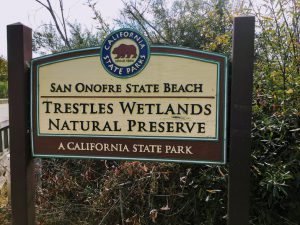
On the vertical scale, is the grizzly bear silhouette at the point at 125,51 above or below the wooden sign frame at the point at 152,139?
above

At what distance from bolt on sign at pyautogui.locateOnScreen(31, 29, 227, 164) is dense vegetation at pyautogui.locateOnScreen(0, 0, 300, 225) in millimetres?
704

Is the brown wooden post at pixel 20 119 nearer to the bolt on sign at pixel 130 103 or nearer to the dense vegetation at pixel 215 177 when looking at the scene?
the bolt on sign at pixel 130 103

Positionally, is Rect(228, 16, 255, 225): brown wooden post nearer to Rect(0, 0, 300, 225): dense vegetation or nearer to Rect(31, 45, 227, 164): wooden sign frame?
Rect(31, 45, 227, 164): wooden sign frame

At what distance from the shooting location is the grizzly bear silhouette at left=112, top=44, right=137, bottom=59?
2488 mm

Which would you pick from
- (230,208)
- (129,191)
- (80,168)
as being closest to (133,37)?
(230,208)

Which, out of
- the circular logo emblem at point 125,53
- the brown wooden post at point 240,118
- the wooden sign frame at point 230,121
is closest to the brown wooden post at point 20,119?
the wooden sign frame at point 230,121

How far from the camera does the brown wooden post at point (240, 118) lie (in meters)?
2.33

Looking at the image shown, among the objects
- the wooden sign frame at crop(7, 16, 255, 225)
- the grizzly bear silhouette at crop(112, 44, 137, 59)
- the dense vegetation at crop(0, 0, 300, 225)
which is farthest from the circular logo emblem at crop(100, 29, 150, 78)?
the dense vegetation at crop(0, 0, 300, 225)

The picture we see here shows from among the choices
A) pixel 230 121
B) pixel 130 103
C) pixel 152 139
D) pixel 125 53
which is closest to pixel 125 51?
pixel 125 53

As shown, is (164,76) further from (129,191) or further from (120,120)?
(129,191)

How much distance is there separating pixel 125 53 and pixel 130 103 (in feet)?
1.18

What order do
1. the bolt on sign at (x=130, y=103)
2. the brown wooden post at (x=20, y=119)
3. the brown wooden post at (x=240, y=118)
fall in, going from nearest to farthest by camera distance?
the brown wooden post at (x=240, y=118) < the bolt on sign at (x=130, y=103) < the brown wooden post at (x=20, y=119)

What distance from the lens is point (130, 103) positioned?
2543 millimetres

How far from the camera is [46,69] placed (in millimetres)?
2637
